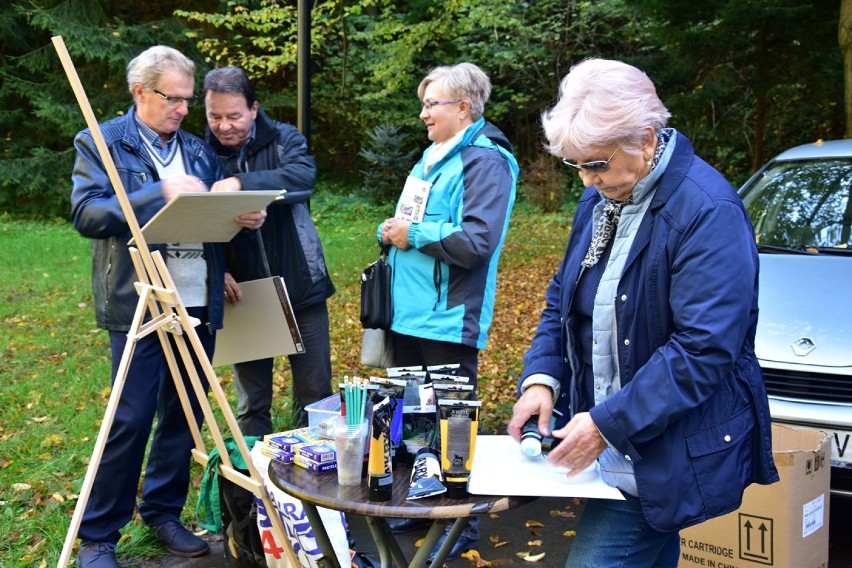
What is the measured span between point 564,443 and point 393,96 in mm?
18307

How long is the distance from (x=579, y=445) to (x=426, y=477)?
44cm

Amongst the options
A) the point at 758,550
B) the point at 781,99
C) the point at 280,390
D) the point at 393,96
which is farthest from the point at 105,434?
the point at 393,96

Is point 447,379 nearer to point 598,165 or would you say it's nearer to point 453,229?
point 598,165

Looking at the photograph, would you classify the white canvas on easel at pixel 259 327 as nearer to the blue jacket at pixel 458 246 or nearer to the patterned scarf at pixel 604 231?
the blue jacket at pixel 458 246

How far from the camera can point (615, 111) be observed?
2037 mm

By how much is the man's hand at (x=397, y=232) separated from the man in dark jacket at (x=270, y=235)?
1.54 feet

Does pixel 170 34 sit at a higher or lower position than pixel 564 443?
higher

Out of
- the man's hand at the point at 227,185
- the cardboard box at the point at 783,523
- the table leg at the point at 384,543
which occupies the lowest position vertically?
the cardboard box at the point at 783,523

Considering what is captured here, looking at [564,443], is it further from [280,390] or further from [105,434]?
[280,390]

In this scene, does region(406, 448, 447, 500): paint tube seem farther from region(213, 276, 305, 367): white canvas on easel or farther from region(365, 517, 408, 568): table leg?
region(213, 276, 305, 367): white canvas on easel

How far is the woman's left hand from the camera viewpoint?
205 cm

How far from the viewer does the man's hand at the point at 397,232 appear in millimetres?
3783

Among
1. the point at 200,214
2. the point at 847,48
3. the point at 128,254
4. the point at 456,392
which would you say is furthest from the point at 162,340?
the point at 847,48

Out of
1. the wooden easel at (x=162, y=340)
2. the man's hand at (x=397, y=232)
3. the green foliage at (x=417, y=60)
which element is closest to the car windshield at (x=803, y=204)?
the man's hand at (x=397, y=232)
